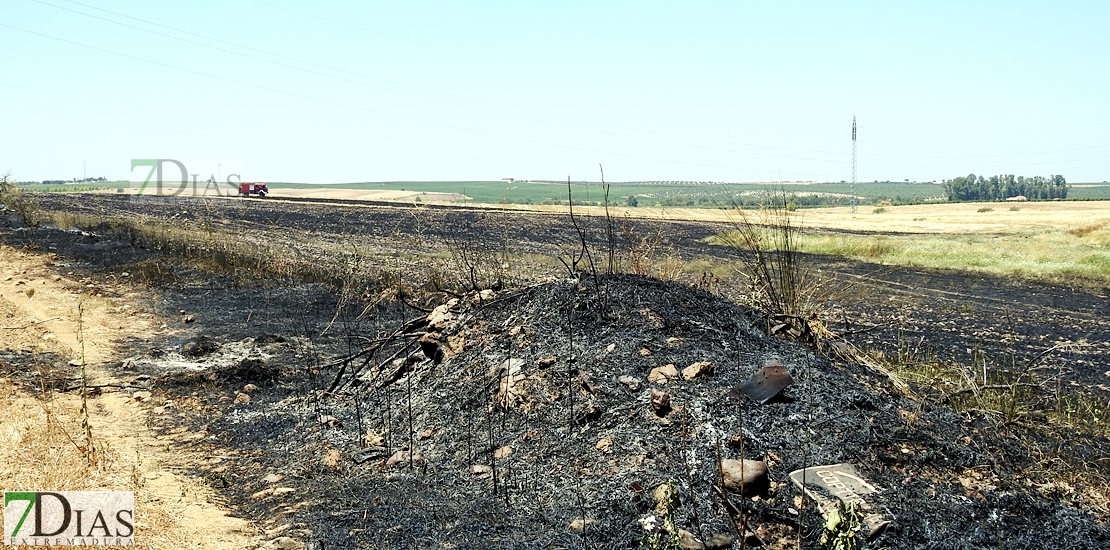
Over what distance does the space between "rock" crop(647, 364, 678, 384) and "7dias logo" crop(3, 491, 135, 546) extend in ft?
12.0

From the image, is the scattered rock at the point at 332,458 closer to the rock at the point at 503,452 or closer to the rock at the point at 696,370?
the rock at the point at 503,452

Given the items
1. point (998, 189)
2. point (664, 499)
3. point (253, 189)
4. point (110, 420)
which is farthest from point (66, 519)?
point (998, 189)

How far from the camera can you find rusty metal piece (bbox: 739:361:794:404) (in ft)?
19.1

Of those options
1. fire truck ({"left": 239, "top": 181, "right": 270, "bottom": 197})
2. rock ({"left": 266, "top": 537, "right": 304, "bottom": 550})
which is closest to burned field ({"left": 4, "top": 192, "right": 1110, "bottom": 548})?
rock ({"left": 266, "top": 537, "right": 304, "bottom": 550})

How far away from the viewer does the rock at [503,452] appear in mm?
5728

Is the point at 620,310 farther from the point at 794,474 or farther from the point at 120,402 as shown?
the point at 120,402

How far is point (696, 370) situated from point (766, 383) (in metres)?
0.54

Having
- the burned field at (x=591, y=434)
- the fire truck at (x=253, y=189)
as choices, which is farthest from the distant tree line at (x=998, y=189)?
the burned field at (x=591, y=434)

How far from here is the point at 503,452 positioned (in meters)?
5.76

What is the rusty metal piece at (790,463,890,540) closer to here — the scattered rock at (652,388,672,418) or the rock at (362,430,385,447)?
the scattered rock at (652,388,672,418)

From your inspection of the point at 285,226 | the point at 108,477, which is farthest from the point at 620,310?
the point at 285,226

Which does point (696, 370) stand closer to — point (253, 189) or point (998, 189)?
point (253, 189)

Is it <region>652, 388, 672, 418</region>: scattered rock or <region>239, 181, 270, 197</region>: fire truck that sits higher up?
<region>239, 181, 270, 197</region>: fire truck

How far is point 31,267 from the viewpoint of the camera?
16453mm
